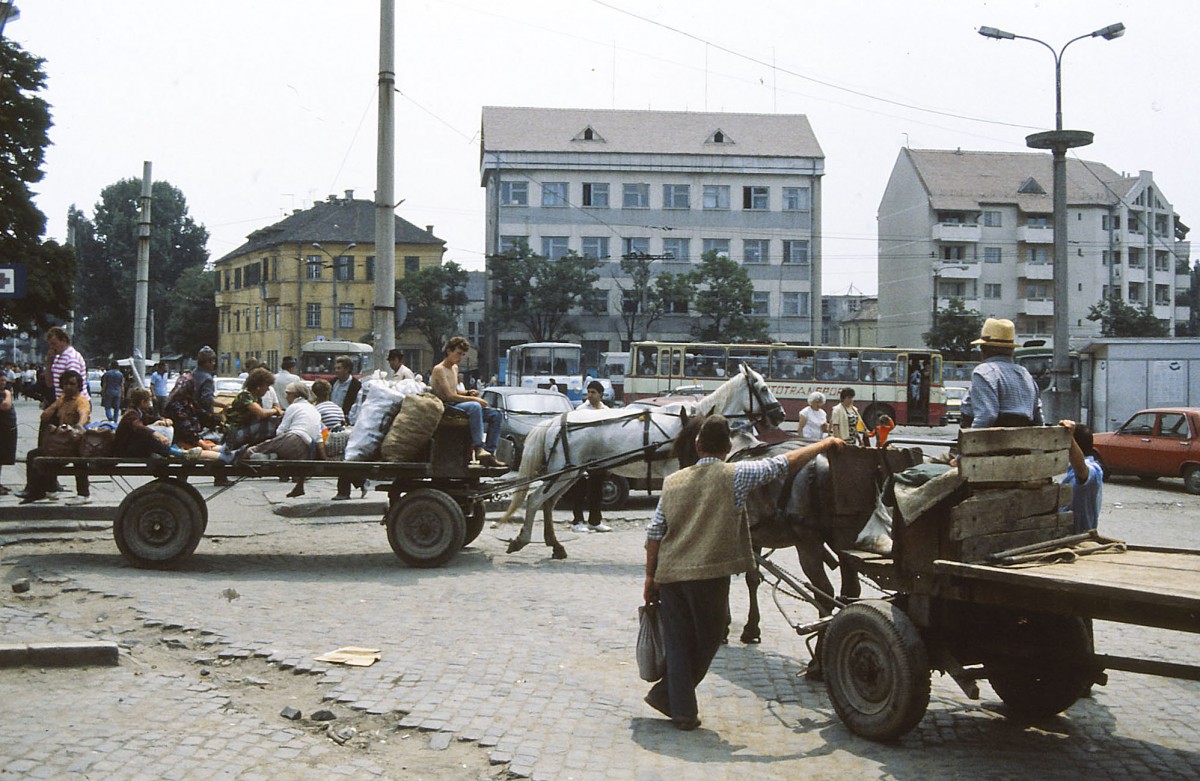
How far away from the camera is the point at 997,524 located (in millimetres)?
6035

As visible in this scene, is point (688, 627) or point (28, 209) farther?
point (28, 209)

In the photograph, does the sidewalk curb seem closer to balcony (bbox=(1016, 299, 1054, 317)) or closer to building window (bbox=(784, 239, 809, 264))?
building window (bbox=(784, 239, 809, 264))

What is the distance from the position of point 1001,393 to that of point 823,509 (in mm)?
1365

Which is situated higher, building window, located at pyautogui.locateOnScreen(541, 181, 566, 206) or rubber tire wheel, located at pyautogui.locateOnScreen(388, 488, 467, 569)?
building window, located at pyautogui.locateOnScreen(541, 181, 566, 206)

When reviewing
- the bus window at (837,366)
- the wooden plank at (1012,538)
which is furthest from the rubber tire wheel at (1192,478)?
the bus window at (837,366)

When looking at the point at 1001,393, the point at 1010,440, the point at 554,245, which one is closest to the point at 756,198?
the point at 554,245

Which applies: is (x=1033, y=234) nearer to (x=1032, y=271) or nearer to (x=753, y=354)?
(x=1032, y=271)

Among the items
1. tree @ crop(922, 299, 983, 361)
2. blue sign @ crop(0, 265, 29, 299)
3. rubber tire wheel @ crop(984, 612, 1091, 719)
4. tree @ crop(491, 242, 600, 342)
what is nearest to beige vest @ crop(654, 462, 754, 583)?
rubber tire wheel @ crop(984, 612, 1091, 719)

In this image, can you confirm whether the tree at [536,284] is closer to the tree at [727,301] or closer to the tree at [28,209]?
the tree at [727,301]

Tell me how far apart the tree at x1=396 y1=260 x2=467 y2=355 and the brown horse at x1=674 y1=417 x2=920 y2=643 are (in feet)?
220

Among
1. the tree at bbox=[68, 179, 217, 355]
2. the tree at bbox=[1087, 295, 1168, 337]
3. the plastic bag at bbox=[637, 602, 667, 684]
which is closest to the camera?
the plastic bag at bbox=[637, 602, 667, 684]

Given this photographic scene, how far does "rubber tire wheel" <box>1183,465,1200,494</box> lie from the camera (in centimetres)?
2206

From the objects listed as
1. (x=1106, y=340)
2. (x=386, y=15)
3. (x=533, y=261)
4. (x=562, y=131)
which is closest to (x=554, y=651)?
(x=386, y=15)

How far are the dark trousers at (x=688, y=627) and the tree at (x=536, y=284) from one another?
2561 inches
